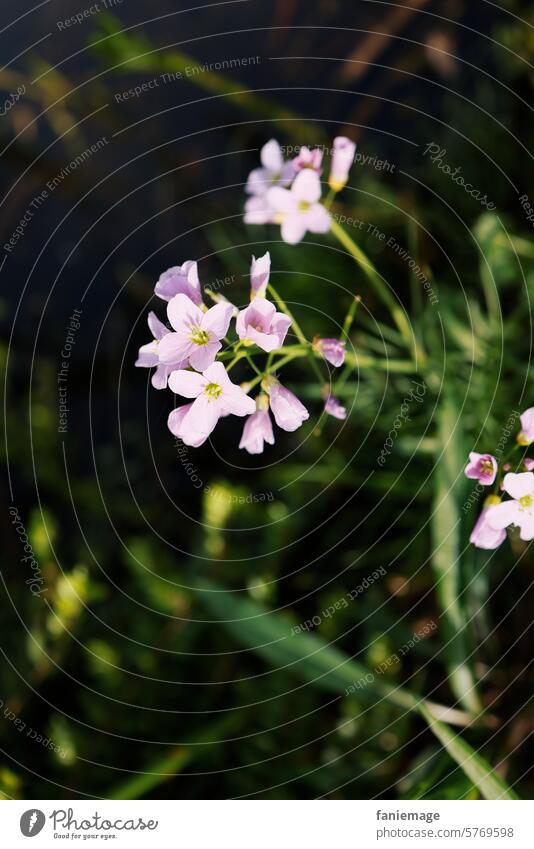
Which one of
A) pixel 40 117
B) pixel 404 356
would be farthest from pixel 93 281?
pixel 404 356

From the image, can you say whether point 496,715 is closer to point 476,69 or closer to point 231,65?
point 476,69

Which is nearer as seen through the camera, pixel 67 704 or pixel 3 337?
pixel 67 704

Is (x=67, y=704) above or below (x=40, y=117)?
below

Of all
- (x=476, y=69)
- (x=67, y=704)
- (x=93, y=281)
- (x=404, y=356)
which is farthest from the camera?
(x=93, y=281)
